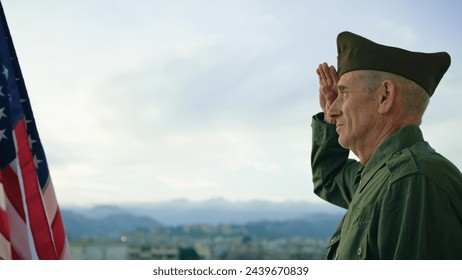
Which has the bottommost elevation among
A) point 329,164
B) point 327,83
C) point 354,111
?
point 329,164

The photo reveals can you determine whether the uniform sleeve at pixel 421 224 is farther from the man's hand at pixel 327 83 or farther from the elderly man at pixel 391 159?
the man's hand at pixel 327 83

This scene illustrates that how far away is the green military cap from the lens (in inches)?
88.0

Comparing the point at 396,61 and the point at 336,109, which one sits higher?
the point at 396,61

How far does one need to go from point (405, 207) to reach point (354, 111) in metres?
0.47

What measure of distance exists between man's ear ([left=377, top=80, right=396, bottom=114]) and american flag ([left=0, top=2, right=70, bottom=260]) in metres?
1.74

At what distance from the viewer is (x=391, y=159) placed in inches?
83.2

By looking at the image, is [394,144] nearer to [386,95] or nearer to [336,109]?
[386,95]

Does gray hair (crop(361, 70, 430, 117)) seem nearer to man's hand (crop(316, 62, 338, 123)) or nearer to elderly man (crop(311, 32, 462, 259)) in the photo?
elderly man (crop(311, 32, 462, 259))

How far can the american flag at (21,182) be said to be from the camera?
3.03 m

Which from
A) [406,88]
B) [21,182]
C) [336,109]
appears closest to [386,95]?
[406,88]

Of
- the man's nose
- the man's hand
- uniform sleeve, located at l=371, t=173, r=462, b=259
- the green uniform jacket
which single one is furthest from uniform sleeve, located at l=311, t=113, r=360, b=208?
uniform sleeve, located at l=371, t=173, r=462, b=259
